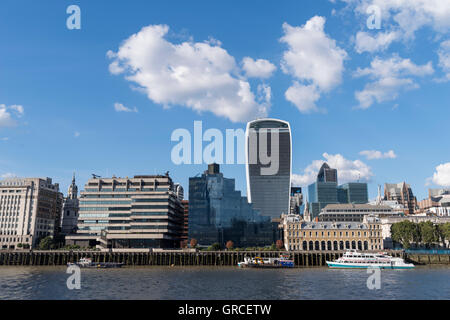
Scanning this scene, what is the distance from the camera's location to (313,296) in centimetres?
6281

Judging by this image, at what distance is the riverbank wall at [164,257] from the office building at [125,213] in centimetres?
2650

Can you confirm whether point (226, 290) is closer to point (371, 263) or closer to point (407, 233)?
point (371, 263)

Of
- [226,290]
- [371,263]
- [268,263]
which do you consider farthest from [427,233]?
[226,290]

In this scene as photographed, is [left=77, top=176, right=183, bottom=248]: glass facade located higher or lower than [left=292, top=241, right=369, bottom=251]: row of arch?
higher

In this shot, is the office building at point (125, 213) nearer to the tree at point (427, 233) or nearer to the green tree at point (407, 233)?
the green tree at point (407, 233)

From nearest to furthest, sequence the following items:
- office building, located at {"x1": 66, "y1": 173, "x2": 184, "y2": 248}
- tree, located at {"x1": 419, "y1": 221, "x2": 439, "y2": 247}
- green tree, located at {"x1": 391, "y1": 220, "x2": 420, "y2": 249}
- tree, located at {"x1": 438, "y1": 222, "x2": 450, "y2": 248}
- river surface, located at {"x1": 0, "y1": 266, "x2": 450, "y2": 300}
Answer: river surface, located at {"x1": 0, "y1": 266, "x2": 450, "y2": 300}, tree, located at {"x1": 419, "y1": 221, "x2": 439, "y2": 247}, tree, located at {"x1": 438, "y1": 222, "x2": 450, "y2": 248}, green tree, located at {"x1": 391, "y1": 220, "x2": 420, "y2": 249}, office building, located at {"x1": 66, "y1": 173, "x2": 184, "y2": 248}

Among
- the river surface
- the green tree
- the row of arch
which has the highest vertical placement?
the green tree

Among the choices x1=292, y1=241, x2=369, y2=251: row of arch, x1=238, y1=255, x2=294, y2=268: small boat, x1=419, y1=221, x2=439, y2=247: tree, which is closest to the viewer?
x1=238, y1=255, x2=294, y2=268: small boat

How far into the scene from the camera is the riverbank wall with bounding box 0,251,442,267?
15325 cm

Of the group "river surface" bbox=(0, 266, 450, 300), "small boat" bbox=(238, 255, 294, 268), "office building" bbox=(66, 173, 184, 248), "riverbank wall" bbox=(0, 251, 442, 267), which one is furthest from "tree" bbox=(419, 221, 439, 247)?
"office building" bbox=(66, 173, 184, 248)

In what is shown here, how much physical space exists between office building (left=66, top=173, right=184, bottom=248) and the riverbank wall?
87.0ft

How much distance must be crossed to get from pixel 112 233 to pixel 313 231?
98.3m

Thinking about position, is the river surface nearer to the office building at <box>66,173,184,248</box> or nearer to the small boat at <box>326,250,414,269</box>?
the small boat at <box>326,250,414,269</box>
